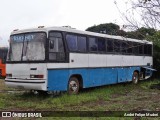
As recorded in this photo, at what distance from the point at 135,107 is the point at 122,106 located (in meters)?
0.46

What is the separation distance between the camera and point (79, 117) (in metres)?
9.39

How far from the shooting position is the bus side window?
13453 millimetres

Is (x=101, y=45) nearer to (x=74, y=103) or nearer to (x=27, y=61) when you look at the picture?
(x=27, y=61)

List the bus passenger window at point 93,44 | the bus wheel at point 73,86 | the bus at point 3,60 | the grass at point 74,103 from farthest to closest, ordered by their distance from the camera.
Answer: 1. the bus at point 3,60
2. the bus passenger window at point 93,44
3. the bus wheel at point 73,86
4. the grass at point 74,103

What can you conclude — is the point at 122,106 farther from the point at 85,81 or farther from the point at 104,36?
the point at 104,36

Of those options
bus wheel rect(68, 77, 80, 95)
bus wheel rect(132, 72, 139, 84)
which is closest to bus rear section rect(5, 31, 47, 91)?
bus wheel rect(68, 77, 80, 95)

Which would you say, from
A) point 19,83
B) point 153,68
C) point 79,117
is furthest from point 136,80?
point 79,117

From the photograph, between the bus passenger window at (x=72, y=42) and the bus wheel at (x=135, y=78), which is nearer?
the bus passenger window at (x=72, y=42)

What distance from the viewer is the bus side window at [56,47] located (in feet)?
44.1

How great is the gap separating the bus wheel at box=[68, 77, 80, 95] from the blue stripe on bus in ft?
0.98

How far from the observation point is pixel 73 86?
14711 millimetres

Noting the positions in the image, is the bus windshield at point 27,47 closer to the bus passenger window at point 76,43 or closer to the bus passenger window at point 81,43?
the bus passenger window at point 76,43

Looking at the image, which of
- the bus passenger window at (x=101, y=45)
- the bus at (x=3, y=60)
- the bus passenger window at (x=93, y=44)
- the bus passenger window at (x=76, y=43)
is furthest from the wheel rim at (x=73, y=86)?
the bus at (x=3, y=60)

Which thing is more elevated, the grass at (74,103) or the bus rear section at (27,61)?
the bus rear section at (27,61)
